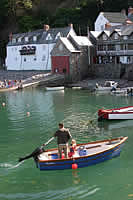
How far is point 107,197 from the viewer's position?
1536 cm

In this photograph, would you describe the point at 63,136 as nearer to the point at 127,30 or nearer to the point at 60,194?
the point at 60,194

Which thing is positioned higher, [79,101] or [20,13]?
[20,13]

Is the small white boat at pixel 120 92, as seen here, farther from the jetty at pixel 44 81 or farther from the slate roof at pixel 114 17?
the slate roof at pixel 114 17

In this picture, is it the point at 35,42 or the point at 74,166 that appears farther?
the point at 35,42

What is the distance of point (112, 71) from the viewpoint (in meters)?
66.1

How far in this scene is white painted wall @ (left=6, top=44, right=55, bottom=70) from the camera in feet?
253

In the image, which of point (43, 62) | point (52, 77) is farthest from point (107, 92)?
point (43, 62)

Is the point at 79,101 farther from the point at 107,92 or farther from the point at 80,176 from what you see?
the point at 80,176

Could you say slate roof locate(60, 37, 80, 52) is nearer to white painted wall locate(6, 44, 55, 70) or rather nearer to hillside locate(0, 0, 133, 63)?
white painted wall locate(6, 44, 55, 70)

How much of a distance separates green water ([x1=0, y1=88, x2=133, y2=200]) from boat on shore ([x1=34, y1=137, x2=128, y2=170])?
14.3 inches

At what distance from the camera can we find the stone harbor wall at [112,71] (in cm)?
6312

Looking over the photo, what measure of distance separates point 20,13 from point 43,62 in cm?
3863

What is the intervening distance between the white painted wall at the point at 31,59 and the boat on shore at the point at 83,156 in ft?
190

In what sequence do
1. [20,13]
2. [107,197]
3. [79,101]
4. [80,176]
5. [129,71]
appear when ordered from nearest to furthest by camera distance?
[107,197], [80,176], [79,101], [129,71], [20,13]
